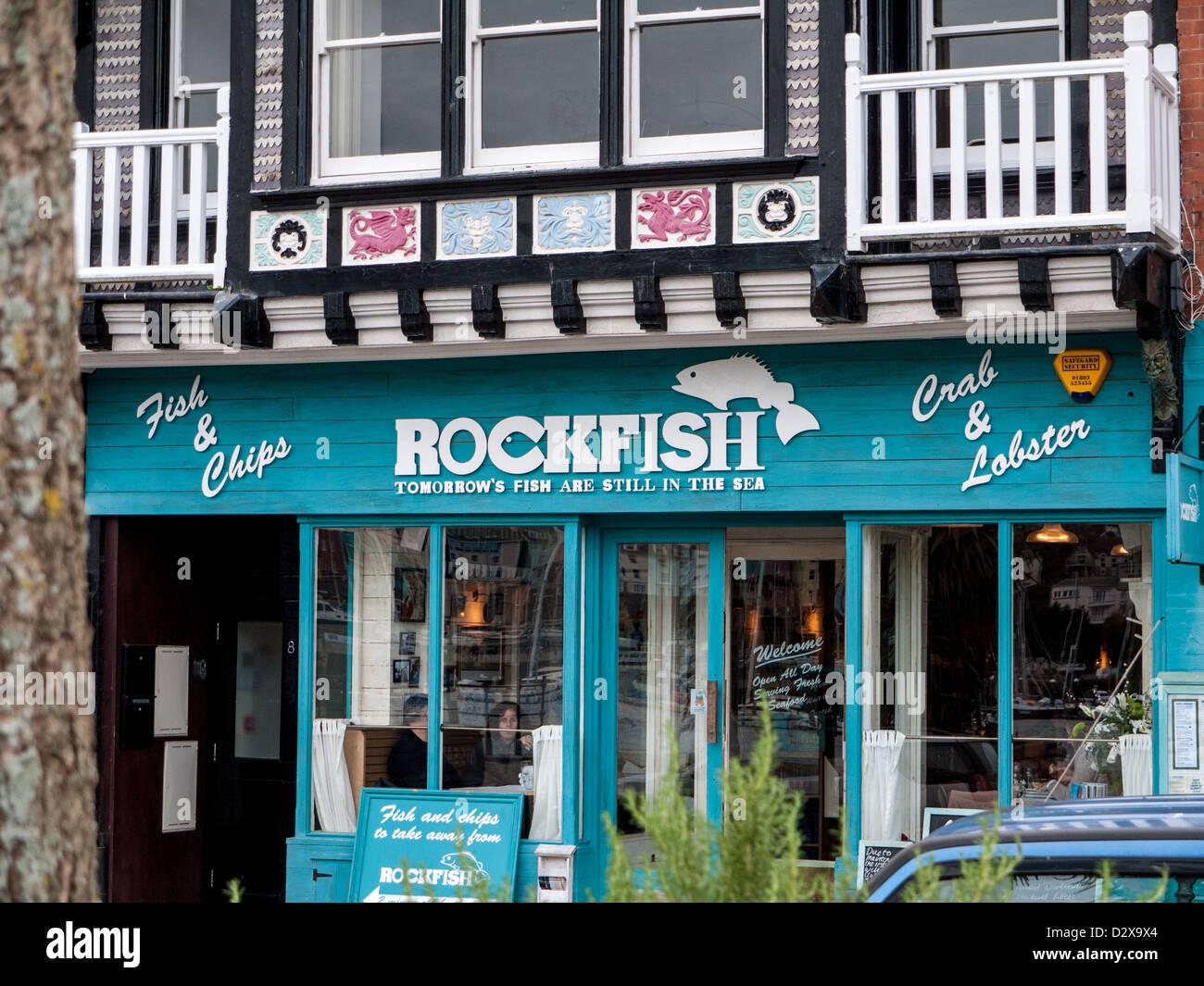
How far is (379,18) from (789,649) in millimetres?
5108

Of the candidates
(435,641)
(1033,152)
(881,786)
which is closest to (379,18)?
(435,641)

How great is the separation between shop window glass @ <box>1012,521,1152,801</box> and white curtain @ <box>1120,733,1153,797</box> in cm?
4

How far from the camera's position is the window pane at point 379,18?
10.5 m

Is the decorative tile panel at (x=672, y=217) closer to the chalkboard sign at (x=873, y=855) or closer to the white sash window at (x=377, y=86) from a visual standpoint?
the white sash window at (x=377, y=86)

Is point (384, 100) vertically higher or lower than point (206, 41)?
lower

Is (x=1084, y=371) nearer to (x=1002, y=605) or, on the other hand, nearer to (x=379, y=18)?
(x=1002, y=605)

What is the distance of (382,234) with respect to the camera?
33.0 ft

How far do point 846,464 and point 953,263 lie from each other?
1437mm

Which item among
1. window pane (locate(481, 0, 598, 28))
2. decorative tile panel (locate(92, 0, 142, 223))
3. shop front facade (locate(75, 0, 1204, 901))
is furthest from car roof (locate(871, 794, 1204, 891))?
decorative tile panel (locate(92, 0, 142, 223))

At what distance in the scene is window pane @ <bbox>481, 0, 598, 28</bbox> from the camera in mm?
10117

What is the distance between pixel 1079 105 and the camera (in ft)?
30.9
